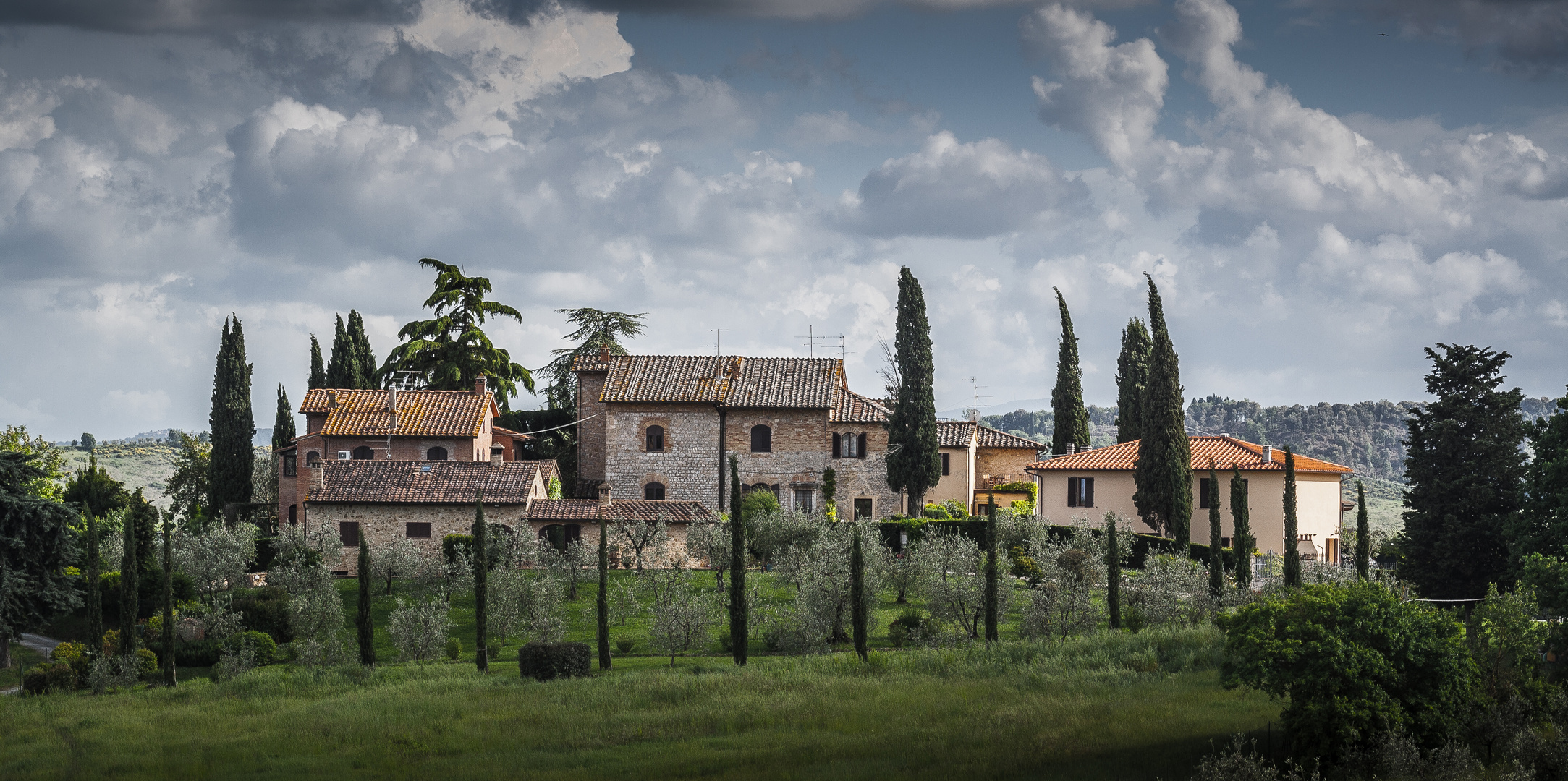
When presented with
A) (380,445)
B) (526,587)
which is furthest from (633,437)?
(526,587)

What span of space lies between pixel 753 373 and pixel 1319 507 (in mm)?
23672

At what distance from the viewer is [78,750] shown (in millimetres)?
21859

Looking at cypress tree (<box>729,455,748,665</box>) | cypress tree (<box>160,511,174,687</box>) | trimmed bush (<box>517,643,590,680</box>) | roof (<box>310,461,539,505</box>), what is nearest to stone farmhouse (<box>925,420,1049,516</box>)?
roof (<box>310,461,539,505</box>)

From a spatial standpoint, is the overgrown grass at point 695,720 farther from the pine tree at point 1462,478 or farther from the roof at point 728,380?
the roof at point 728,380

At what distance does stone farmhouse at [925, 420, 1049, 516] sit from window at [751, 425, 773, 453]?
7.54 metres

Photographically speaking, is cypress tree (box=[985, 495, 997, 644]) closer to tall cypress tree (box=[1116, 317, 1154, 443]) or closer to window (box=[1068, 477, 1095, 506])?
window (box=[1068, 477, 1095, 506])

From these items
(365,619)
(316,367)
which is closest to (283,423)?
(316,367)

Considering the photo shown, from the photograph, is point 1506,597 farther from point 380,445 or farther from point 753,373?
point 380,445

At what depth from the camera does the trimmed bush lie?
27234mm

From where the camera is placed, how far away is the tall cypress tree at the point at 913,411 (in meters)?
48.4

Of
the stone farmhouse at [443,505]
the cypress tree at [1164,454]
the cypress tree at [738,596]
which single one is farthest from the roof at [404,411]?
the cypress tree at [1164,454]

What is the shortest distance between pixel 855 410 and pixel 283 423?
31.5 m

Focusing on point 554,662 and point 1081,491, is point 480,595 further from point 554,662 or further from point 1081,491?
point 1081,491

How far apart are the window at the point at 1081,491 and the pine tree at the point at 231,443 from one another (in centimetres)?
3543
